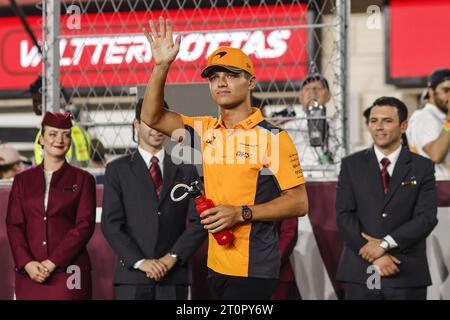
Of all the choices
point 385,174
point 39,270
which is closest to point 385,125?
point 385,174

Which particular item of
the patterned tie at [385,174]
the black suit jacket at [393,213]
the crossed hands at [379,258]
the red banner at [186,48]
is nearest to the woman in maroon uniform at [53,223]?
the black suit jacket at [393,213]

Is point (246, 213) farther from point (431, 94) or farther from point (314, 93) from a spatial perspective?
point (431, 94)

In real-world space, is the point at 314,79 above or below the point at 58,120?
above

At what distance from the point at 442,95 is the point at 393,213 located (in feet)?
5.53

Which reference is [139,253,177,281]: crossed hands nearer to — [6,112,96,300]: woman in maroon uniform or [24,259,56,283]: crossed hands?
[6,112,96,300]: woman in maroon uniform

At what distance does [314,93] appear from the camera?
647 cm

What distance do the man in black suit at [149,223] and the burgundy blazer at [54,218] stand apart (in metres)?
0.20

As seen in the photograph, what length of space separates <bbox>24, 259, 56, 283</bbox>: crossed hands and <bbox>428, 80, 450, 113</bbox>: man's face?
330cm

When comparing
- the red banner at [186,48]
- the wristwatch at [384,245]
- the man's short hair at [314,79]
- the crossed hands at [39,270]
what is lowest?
the crossed hands at [39,270]

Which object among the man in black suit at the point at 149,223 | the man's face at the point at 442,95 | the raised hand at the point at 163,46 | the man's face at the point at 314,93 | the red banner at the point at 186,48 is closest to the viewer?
the raised hand at the point at 163,46

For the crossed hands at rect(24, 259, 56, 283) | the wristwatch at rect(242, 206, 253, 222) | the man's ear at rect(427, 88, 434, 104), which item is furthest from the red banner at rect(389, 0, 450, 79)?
the wristwatch at rect(242, 206, 253, 222)

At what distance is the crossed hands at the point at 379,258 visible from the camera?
5.16 meters

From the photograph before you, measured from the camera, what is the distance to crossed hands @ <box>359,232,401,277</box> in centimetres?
516

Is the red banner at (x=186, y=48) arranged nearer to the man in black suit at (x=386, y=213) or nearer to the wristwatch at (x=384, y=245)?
the man in black suit at (x=386, y=213)
